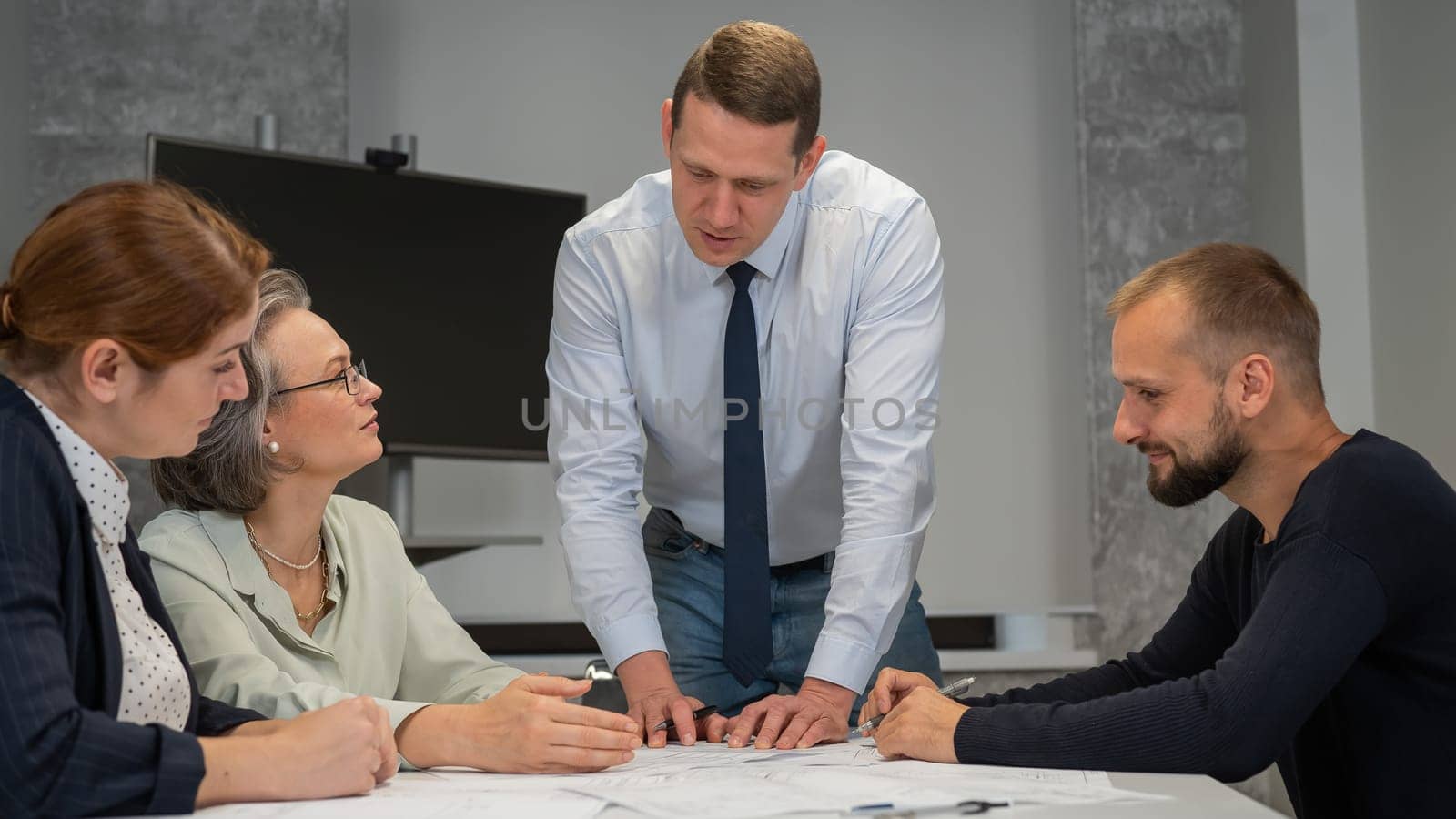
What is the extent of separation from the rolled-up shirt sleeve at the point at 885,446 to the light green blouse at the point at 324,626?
0.48 m

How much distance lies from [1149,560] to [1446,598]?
8.66 ft

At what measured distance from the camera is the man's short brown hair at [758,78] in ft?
A: 6.06

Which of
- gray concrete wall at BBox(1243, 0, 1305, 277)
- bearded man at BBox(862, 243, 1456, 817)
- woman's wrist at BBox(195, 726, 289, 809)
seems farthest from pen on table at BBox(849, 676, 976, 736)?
gray concrete wall at BBox(1243, 0, 1305, 277)

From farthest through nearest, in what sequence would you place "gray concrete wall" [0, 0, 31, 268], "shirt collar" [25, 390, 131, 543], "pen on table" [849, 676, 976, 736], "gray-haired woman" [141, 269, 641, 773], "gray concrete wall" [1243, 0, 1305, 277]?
"gray concrete wall" [1243, 0, 1305, 277], "gray concrete wall" [0, 0, 31, 268], "pen on table" [849, 676, 976, 736], "gray-haired woman" [141, 269, 641, 773], "shirt collar" [25, 390, 131, 543]

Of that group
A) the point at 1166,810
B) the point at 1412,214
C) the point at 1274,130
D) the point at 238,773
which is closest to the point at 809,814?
the point at 1166,810

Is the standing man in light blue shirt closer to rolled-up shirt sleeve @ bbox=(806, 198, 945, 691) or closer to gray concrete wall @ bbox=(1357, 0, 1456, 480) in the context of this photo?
rolled-up shirt sleeve @ bbox=(806, 198, 945, 691)

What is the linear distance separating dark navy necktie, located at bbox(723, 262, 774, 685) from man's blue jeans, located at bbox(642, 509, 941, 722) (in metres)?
0.03

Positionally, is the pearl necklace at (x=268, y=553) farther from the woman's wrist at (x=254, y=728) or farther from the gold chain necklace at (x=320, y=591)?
the woman's wrist at (x=254, y=728)

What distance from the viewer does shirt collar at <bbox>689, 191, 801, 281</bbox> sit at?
6.91ft

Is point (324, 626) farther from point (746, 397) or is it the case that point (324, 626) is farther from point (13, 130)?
point (13, 130)

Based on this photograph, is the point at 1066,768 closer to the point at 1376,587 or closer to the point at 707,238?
the point at 1376,587

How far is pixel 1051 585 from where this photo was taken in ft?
13.8

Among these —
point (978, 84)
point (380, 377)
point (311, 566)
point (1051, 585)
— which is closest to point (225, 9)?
point (380, 377)

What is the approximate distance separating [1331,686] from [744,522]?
2.89 feet
